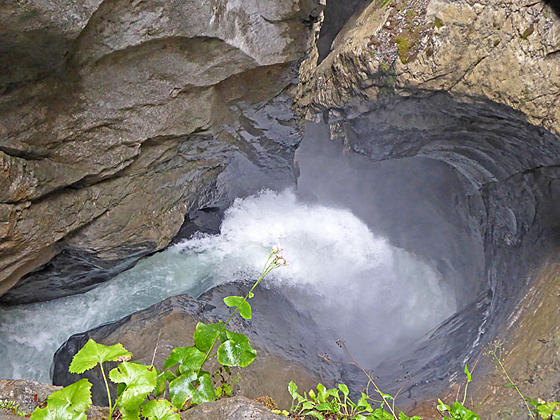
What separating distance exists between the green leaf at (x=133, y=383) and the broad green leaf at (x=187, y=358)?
0.34 metres

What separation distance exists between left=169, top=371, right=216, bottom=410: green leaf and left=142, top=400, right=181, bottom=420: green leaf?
Result: 0.24 meters

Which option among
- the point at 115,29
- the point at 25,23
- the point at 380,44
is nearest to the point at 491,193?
the point at 380,44

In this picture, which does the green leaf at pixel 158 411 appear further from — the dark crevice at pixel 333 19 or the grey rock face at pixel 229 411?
the dark crevice at pixel 333 19

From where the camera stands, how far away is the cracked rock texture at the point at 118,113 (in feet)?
9.34

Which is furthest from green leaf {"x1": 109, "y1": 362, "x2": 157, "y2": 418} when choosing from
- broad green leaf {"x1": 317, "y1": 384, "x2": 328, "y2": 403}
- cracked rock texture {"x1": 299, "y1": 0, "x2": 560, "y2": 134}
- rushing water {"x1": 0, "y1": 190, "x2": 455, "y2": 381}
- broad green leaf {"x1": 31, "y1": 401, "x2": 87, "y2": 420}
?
rushing water {"x1": 0, "y1": 190, "x2": 455, "y2": 381}

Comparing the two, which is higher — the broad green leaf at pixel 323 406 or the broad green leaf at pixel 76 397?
the broad green leaf at pixel 76 397

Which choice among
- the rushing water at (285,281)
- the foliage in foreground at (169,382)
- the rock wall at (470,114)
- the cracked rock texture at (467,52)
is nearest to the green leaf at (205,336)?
the foliage in foreground at (169,382)

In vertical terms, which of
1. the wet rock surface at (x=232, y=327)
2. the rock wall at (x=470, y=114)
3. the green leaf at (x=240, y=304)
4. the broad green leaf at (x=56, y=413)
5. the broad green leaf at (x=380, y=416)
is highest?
the rock wall at (x=470, y=114)

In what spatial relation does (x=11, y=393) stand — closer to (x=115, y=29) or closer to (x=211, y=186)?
(x=115, y=29)

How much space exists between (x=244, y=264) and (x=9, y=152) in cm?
367

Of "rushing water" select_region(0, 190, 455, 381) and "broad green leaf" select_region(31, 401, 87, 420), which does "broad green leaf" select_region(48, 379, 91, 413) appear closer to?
"broad green leaf" select_region(31, 401, 87, 420)

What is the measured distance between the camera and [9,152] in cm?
300

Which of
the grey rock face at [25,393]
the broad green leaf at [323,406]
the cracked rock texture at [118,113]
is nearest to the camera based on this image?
the grey rock face at [25,393]

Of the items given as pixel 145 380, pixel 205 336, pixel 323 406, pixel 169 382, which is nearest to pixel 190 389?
pixel 169 382
